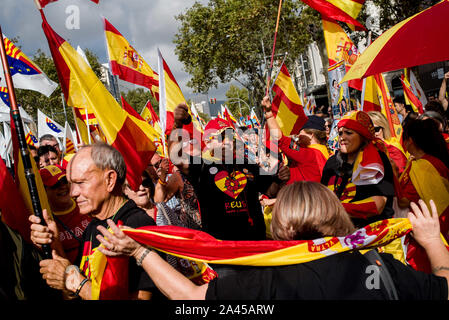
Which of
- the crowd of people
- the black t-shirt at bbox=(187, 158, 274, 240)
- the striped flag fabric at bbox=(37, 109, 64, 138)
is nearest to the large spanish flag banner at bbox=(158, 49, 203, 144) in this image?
the crowd of people

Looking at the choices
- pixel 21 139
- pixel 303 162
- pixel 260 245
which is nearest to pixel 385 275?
pixel 260 245

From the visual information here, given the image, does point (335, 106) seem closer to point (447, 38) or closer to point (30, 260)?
point (447, 38)

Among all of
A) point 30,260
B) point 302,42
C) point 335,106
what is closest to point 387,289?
point 30,260

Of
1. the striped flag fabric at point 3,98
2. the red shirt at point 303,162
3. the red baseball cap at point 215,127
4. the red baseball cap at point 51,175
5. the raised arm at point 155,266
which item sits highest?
the striped flag fabric at point 3,98

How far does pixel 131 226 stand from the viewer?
236cm

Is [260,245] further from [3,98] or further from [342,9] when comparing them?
[3,98]

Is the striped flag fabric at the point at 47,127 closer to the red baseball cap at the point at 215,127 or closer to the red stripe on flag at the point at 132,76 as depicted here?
the red stripe on flag at the point at 132,76

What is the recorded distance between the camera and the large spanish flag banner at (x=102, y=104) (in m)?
3.56

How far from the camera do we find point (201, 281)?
2430 mm

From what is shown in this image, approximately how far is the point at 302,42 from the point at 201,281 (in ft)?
93.7

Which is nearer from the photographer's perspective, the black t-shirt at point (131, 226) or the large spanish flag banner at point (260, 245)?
the large spanish flag banner at point (260, 245)

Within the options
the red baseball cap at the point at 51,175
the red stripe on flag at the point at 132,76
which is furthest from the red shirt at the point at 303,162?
the red baseball cap at the point at 51,175

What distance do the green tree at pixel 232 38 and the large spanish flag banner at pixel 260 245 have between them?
2560 cm

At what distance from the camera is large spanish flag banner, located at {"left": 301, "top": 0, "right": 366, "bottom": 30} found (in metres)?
4.68
